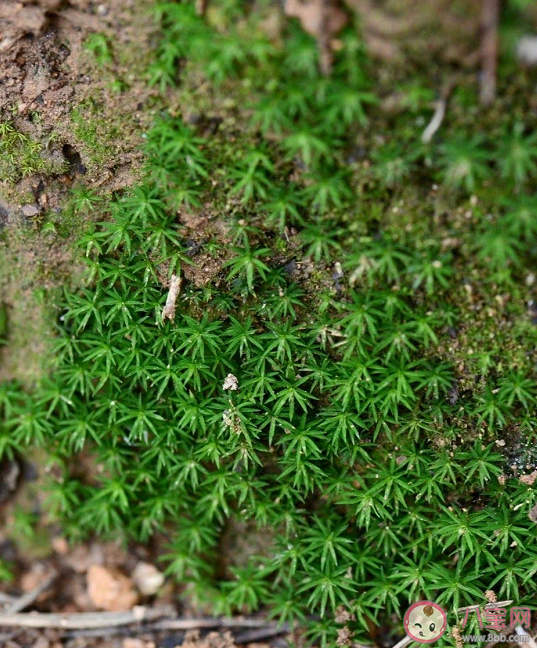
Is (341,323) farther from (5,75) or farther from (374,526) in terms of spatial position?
(5,75)

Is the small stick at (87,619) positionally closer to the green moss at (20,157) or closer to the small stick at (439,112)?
the green moss at (20,157)

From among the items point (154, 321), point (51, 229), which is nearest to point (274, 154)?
point (154, 321)

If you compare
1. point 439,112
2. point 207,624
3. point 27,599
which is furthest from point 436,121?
point 27,599
